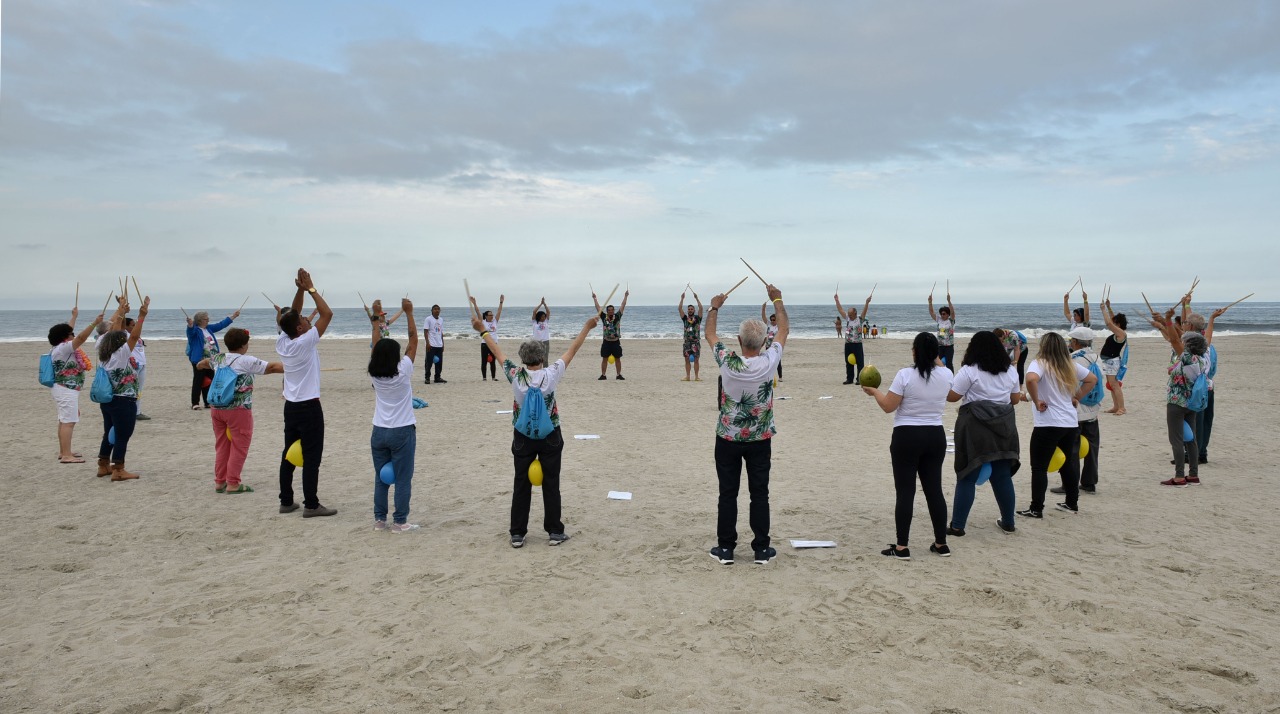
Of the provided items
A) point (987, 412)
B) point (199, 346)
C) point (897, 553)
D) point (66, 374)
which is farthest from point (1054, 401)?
point (199, 346)

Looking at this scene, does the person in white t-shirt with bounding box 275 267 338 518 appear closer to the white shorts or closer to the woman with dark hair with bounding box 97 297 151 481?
the woman with dark hair with bounding box 97 297 151 481

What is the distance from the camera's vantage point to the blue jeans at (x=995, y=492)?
20.5 ft

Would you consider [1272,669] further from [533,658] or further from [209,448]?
[209,448]

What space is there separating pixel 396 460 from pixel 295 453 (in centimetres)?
108

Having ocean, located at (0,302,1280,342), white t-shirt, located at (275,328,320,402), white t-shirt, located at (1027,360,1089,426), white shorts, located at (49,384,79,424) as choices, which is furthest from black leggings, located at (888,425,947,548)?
ocean, located at (0,302,1280,342)

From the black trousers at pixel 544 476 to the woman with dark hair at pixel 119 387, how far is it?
4.95m

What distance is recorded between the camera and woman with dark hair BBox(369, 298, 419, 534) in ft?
20.5

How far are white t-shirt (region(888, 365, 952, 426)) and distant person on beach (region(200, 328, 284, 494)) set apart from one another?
5.76 metres

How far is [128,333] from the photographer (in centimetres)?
851

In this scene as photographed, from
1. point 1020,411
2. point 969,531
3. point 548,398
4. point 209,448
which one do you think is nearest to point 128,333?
point 209,448

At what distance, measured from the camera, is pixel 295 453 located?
22.1 ft

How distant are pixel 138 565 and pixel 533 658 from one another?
3.70 metres

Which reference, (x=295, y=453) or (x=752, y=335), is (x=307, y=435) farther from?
(x=752, y=335)

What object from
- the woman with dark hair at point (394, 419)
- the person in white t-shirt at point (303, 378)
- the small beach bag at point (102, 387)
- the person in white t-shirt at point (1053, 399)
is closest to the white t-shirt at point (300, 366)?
the person in white t-shirt at point (303, 378)
